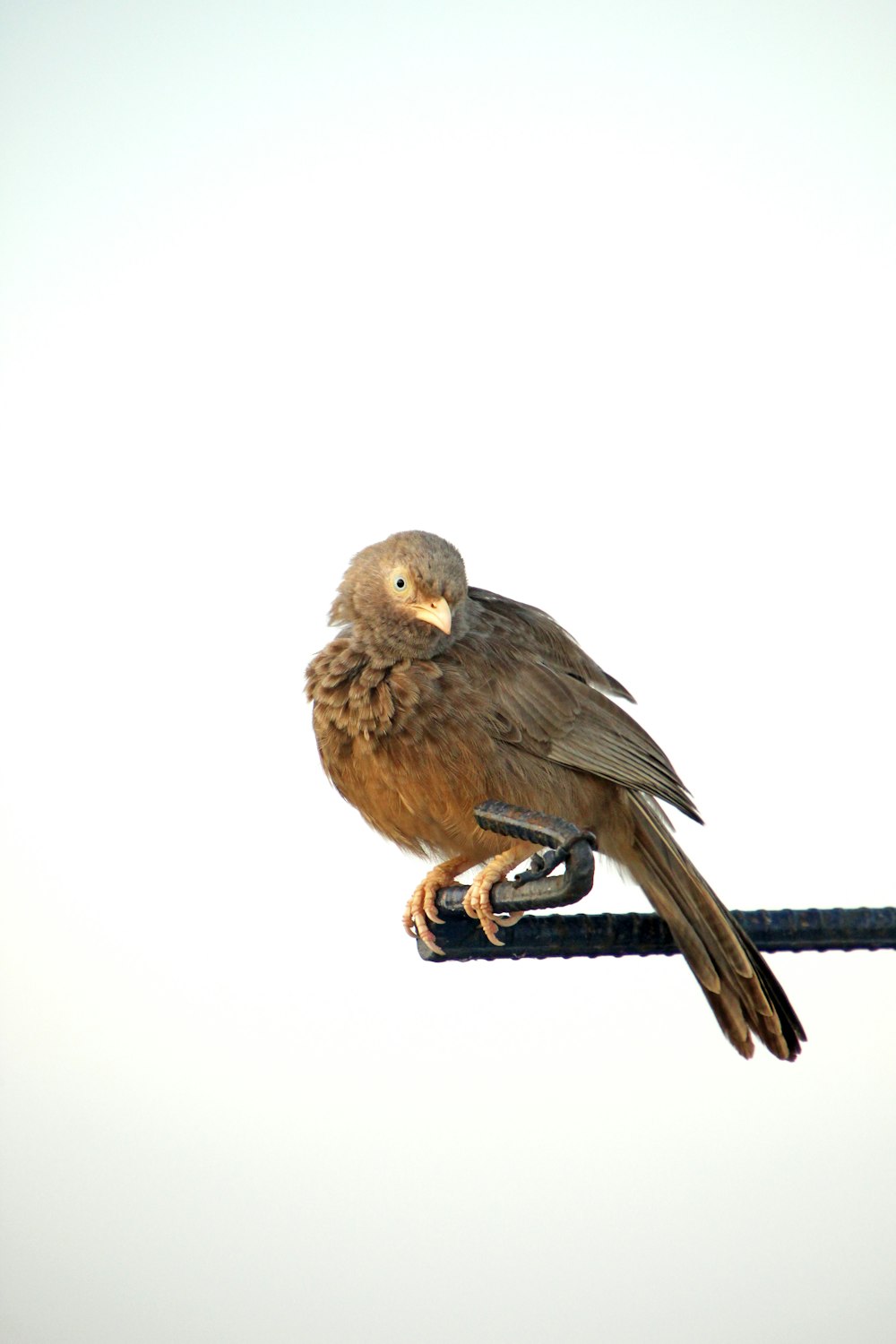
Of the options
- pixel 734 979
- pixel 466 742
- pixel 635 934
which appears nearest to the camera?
pixel 635 934

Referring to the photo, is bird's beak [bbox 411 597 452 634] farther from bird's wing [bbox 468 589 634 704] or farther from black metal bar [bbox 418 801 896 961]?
black metal bar [bbox 418 801 896 961]

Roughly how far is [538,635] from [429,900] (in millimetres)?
974

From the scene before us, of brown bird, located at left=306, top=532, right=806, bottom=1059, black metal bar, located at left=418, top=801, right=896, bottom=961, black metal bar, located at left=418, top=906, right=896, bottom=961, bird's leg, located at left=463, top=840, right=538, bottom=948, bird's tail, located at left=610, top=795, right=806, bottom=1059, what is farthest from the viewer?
brown bird, located at left=306, top=532, right=806, bottom=1059

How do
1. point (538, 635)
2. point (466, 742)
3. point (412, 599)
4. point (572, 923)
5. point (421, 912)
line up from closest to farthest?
point (572, 923) < point (421, 912) < point (466, 742) < point (412, 599) < point (538, 635)

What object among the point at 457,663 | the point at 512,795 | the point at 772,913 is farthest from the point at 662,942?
the point at 457,663

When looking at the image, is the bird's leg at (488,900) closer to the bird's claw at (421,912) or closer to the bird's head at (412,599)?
the bird's claw at (421,912)

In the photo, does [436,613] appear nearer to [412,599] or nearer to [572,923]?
[412,599]

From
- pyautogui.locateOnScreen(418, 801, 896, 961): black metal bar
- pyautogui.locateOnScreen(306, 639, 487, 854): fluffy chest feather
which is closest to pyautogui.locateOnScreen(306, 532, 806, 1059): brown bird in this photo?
pyautogui.locateOnScreen(306, 639, 487, 854): fluffy chest feather

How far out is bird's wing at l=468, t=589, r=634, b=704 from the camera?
13.1 feet

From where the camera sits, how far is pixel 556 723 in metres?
3.81

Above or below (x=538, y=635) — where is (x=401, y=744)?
below

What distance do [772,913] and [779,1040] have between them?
22.1 inches

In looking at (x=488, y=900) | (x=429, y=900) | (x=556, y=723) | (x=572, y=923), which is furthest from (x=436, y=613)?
(x=572, y=923)

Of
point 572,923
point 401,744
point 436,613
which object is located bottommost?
point 572,923
